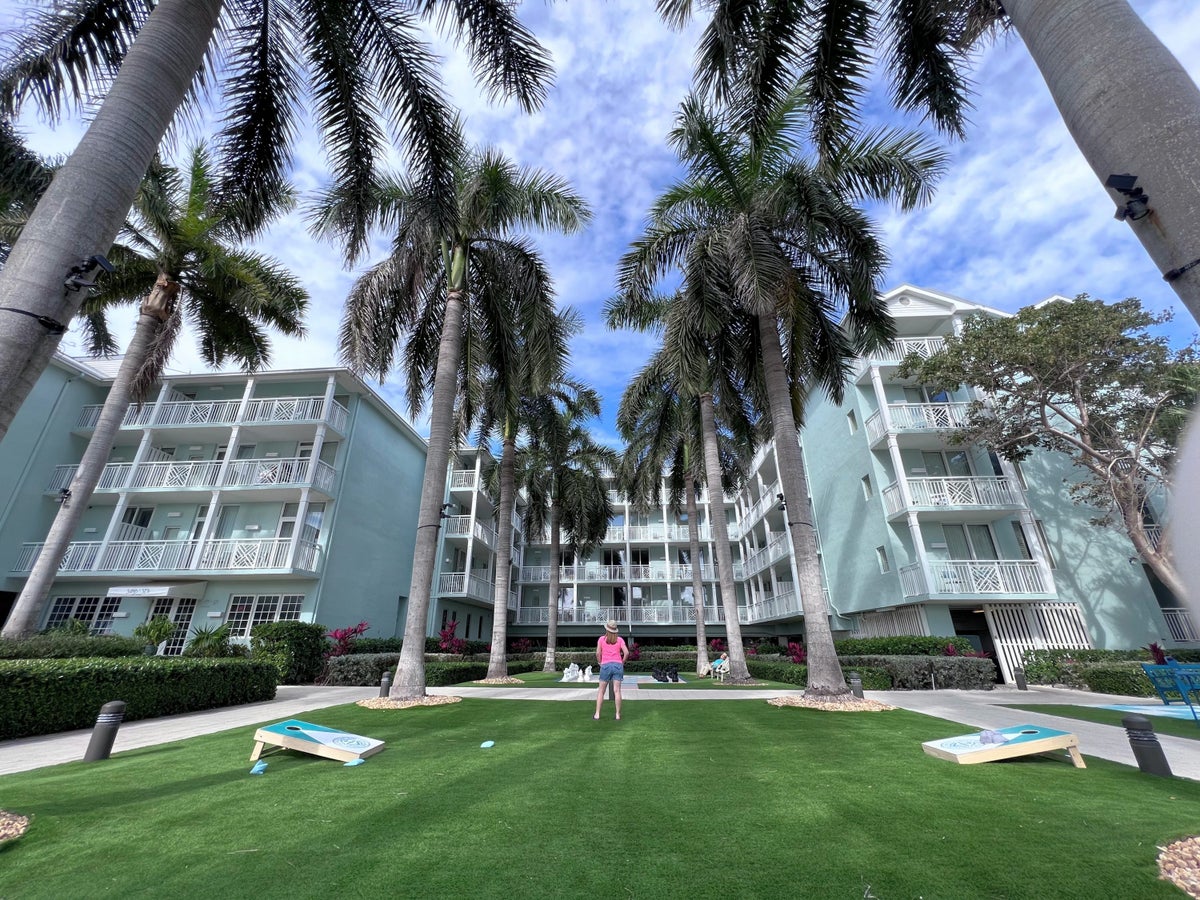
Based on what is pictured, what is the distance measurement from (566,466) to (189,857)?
2368 centimetres

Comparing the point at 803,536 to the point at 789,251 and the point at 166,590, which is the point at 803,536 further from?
the point at 166,590

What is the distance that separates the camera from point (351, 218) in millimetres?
8883

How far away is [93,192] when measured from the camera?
12.3 feet

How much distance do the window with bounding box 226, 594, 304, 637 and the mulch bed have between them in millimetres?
16929

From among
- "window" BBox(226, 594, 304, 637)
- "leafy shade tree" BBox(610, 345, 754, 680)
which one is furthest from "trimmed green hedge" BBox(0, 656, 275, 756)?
"leafy shade tree" BBox(610, 345, 754, 680)

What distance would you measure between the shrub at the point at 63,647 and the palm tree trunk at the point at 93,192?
10.6 m

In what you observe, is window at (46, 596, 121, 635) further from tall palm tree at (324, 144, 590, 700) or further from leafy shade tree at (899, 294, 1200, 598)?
leafy shade tree at (899, 294, 1200, 598)

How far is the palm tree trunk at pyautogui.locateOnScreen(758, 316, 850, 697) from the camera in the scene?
967cm

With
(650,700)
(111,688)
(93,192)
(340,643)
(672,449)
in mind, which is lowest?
(650,700)

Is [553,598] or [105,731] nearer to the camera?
[105,731]

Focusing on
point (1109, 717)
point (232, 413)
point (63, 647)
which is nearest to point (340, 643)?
point (63, 647)

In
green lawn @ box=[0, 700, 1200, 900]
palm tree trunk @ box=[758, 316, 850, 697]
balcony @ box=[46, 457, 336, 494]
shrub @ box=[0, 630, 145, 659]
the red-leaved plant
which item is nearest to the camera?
green lawn @ box=[0, 700, 1200, 900]

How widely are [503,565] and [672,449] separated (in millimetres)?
8950

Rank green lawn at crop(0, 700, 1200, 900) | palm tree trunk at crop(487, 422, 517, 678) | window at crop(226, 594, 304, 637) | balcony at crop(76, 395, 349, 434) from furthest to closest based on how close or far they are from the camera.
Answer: balcony at crop(76, 395, 349, 434), window at crop(226, 594, 304, 637), palm tree trunk at crop(487, 422, 517, 678), green lawn at crop(0, 700, 1200, 900)
